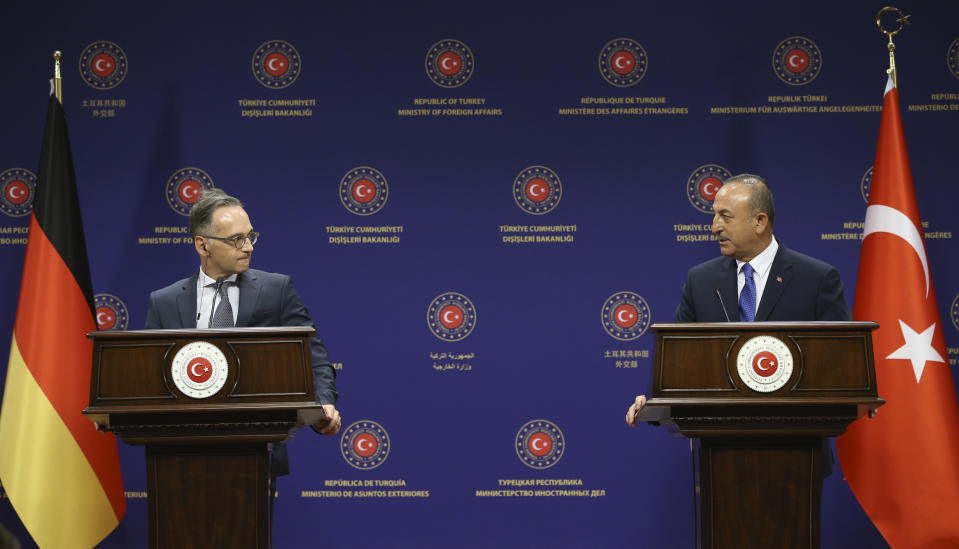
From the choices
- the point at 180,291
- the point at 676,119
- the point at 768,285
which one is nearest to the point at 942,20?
the point at 676,119

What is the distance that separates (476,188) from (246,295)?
1.76 meters

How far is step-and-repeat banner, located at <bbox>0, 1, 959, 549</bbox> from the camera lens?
454 cm

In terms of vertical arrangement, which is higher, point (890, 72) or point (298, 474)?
point (890, 72)

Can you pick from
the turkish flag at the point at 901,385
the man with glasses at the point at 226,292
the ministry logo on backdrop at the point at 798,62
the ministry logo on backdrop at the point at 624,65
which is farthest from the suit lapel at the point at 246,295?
the ministry logo on backdrop at the point at 798,62

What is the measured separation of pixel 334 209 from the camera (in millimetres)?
4652

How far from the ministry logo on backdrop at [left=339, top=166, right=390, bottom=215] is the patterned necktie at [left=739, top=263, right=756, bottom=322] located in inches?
83.1

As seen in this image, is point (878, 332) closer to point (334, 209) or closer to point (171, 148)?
point (334, 209)

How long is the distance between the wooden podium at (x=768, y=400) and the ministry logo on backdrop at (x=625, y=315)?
77.4 inches

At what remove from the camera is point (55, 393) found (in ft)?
13.1

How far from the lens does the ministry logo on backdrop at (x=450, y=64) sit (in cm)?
465

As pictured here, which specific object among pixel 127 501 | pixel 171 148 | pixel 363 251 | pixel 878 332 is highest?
pixel 171 148

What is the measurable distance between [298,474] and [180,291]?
1.67m

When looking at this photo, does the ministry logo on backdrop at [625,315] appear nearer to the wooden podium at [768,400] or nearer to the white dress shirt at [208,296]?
the wooden podium at [768,400]

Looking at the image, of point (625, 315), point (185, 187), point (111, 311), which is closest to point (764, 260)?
point (625, 315)
